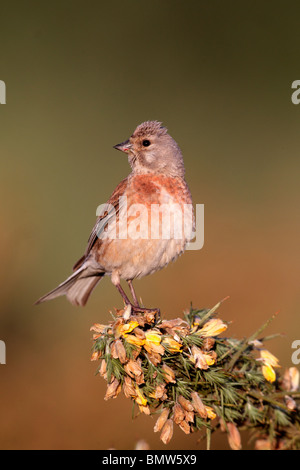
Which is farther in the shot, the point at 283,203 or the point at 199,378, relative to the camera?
the point at 283,203

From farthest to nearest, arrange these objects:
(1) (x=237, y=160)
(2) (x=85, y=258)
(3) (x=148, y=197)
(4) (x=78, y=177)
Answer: (1) (x=237, y=160)
(4) (x=78, y=177)
(2) (x=85, y=258)
(3) (x=148, y=197)

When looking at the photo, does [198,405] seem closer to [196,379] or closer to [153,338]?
[196,379]

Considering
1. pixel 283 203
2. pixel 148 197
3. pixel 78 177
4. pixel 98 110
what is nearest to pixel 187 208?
pixel 148 197

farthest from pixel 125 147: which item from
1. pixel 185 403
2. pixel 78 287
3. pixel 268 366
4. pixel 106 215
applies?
pixel 185 403

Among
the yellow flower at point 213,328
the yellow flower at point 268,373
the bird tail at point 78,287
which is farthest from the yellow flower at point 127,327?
the bird tail at point 78,287

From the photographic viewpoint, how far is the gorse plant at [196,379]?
5.81ft

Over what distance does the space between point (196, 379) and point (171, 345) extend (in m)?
0.12

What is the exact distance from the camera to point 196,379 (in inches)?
70.1

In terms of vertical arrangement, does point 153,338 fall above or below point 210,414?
above

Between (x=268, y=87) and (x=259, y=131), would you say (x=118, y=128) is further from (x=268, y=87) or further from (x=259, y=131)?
(x=268, y=87)

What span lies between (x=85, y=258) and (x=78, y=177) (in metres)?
0.84

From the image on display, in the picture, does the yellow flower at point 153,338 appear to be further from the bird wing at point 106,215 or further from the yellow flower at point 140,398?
the bird wing at point 106,215

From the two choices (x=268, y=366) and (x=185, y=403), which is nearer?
(x=185, y=403)

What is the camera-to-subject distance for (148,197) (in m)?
3.31
